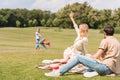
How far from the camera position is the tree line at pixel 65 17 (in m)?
112

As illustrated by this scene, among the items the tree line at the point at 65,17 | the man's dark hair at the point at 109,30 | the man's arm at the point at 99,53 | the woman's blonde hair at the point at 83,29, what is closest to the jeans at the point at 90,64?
the man's arm at the point at 99,53

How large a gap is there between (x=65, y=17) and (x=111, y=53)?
353 ft

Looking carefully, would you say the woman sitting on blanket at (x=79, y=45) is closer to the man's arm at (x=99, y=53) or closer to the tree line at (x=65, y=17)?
the man's arm at (x=99, y=53)

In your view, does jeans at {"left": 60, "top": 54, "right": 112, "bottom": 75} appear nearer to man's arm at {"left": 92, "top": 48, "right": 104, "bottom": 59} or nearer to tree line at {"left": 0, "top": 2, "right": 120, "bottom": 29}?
man's arm at {"left": 92, "top": 48, "right": 104, "bottom": 59}

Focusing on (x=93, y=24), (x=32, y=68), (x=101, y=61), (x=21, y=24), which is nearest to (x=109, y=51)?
(x=101, y=61)

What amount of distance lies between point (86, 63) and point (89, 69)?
555 millimetres

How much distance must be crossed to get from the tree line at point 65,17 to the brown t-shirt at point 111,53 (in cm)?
9832

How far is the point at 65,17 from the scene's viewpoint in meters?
118

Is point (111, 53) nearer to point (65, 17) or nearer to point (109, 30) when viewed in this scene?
point (109, 30)

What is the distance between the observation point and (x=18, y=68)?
40.1 ft

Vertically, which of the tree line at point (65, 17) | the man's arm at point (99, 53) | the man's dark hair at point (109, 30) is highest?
the man's dark hair at point (109, 30)

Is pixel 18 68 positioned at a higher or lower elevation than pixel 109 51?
lower

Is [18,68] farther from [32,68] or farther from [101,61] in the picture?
[101,61]

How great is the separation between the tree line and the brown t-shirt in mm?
98315
